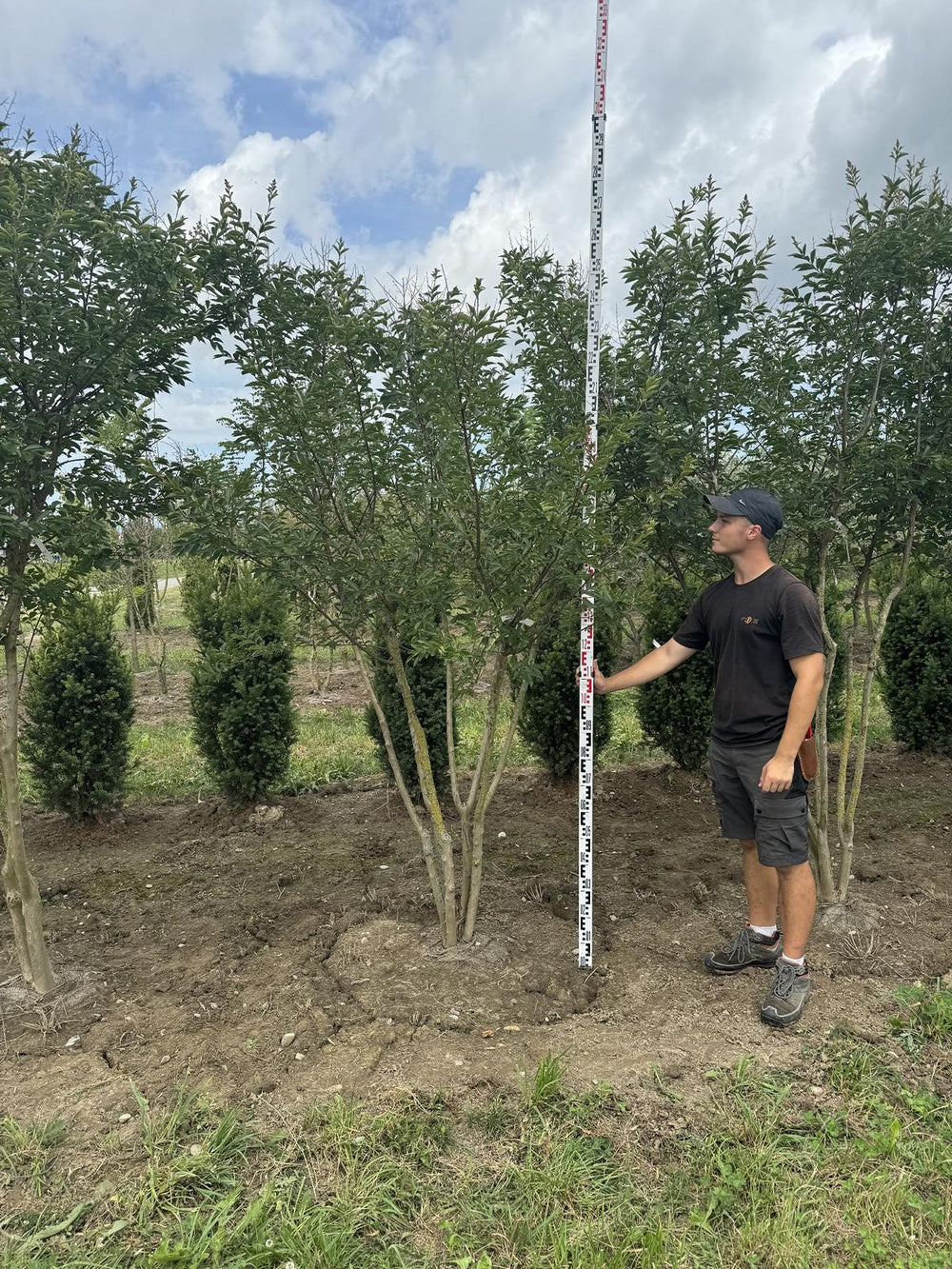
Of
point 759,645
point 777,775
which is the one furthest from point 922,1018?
point 759,645

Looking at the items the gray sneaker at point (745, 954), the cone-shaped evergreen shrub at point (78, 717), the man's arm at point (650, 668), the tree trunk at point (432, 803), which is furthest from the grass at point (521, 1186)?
the cone-shaped evergreen shrub at point (78, 717)

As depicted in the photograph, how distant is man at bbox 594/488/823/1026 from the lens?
3244mm

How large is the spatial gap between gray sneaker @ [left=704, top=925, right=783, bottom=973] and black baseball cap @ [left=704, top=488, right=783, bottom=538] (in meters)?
1.89

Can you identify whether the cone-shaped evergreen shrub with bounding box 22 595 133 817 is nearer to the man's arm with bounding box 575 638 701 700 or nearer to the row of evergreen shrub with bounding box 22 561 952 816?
the row of evergreen shrub with bounding box 22 561 952 816

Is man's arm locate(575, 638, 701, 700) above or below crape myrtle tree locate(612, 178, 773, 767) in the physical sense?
below

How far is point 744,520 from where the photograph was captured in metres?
3.40

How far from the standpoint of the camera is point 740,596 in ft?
11.4

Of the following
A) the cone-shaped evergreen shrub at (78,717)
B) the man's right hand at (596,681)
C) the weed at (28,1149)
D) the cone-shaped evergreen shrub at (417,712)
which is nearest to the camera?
the weed at (28,1149)

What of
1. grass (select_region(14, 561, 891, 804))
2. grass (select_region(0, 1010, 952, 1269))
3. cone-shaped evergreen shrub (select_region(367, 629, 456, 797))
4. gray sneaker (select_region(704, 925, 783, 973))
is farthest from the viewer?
grass (select_region(14, 561, 891, 804))

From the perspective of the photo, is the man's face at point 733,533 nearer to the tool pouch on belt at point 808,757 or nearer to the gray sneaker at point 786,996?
the tool pouch on belt at point 808,757

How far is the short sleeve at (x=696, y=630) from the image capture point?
371cm

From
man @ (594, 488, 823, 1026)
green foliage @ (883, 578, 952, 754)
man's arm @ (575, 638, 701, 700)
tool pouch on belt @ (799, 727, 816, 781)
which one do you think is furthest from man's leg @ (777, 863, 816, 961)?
green foliage @ (883, 578, 952, 754)

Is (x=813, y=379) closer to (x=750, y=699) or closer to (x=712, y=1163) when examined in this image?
(x=750, y=699)

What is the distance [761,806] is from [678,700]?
10.4 feet
